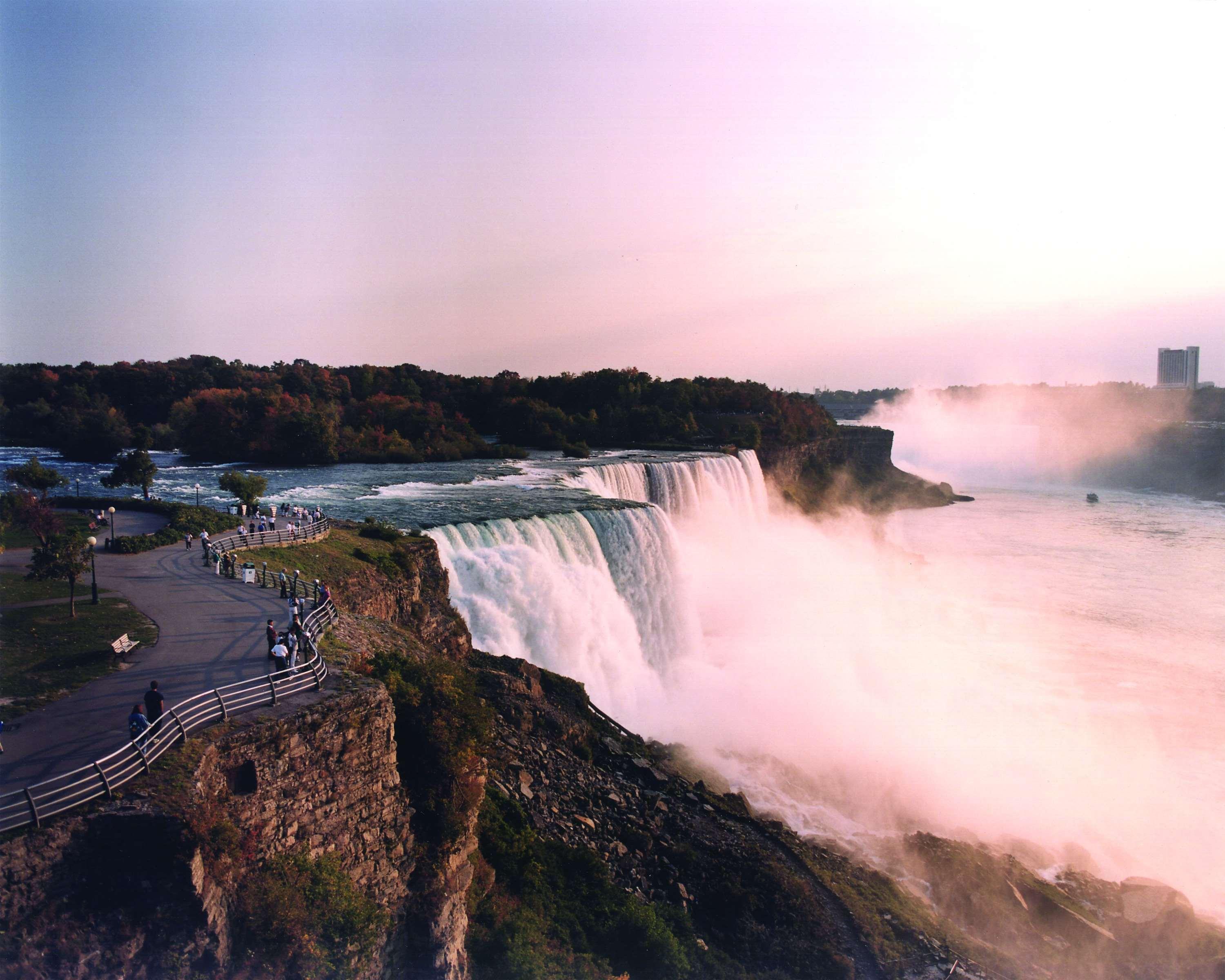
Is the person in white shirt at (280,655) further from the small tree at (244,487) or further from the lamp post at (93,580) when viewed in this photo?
the small tree at (244,487)

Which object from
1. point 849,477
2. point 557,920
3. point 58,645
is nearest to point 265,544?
point 58,645

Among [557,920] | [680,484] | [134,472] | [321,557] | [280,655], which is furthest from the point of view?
[680,484]

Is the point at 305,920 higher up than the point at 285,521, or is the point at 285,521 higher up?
the point at 285,521

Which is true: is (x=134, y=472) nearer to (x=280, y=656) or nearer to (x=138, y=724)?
(x=280, y=656)

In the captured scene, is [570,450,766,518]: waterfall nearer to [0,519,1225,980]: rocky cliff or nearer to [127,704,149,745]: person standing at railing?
[0,519,1225,980]: rocky cliff

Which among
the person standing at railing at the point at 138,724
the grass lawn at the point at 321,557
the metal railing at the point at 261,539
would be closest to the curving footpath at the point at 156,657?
the person standing at railing at the point at 138,724

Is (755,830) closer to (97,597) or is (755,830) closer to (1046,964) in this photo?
(1046,964)
